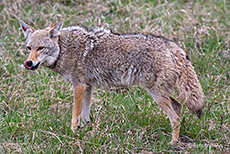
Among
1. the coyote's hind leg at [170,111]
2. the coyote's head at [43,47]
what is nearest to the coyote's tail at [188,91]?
the coyote's hind leg at [170,111]

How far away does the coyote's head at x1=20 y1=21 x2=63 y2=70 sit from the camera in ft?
18.3

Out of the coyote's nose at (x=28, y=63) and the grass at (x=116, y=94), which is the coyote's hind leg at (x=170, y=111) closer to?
the grass at (x=116, y=94)

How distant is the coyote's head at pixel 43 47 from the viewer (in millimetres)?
5582

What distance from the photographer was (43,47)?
5719mm

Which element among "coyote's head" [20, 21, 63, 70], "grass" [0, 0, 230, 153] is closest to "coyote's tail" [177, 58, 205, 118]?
"grass" [0, 0, 230, 153]

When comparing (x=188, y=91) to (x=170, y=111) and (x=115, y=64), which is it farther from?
(x=115, y=64)

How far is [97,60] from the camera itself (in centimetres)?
584

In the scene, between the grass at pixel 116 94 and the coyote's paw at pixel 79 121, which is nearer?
the grass at pixel 116 94

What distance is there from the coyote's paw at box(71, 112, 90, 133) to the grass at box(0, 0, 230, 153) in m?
0.12

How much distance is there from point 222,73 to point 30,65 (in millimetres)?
3831

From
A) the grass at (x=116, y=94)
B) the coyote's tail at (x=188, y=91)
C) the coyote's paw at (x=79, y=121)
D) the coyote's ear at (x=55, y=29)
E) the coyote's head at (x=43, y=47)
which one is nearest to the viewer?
the grass at (x=116, y=94)

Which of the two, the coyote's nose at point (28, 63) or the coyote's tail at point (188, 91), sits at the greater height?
the coyote's nose at point (28, 63)

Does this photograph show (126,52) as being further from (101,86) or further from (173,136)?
(173,136)

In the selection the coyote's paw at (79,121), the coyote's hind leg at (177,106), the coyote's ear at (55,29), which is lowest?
the coyote's paw at (79,121)
